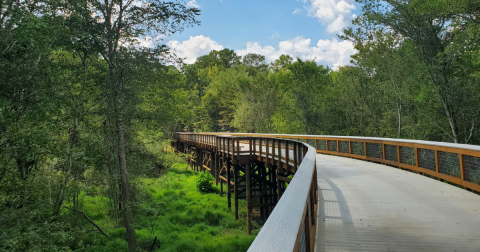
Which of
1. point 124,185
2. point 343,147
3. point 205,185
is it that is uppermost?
point 343,147

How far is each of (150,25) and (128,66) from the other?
2.07 m

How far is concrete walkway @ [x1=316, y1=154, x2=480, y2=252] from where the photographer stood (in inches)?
120

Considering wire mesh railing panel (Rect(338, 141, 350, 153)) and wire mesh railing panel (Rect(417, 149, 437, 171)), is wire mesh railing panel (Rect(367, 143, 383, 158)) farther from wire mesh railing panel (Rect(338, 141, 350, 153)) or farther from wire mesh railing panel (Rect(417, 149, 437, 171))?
wire mesh railing panel (Rect(417, 149, 437, 171))

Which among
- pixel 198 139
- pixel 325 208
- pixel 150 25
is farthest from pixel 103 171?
pixel 198 139

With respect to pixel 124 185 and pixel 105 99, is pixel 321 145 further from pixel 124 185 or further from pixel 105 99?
pixel 105 99

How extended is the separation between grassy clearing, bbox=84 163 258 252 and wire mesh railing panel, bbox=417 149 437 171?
21.3 feet

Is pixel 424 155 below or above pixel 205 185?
above

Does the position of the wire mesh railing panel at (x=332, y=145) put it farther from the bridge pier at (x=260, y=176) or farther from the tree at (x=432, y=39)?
the tree at (x=432, y=39)

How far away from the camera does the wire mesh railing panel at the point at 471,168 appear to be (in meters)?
5.16

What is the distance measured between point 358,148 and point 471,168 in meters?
5.70

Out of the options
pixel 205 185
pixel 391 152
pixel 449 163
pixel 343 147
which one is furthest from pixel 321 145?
pixel 205 185

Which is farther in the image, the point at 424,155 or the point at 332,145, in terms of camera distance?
the point at 332,145

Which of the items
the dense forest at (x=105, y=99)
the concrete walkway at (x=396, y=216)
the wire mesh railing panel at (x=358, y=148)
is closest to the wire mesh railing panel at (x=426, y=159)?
the concrete walkway at (x=396, y=216)

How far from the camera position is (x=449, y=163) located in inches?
241
